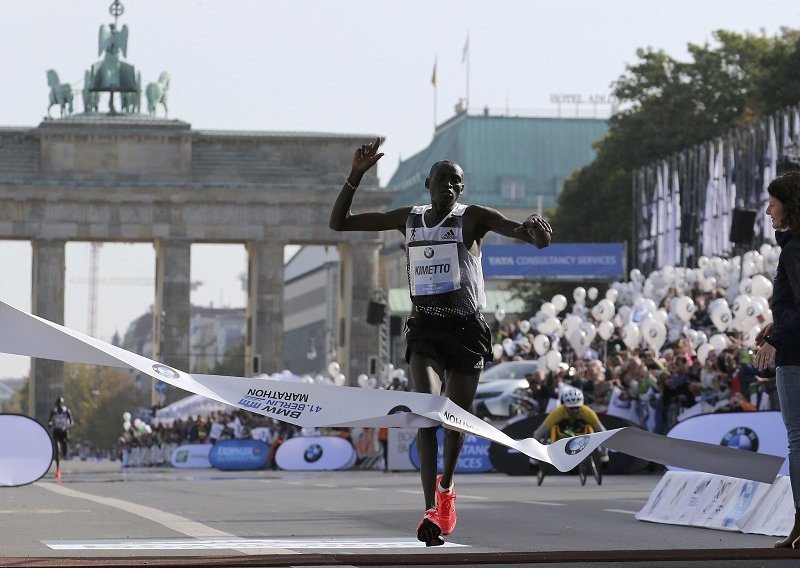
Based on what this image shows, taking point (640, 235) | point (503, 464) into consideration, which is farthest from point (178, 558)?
point (640, 235)

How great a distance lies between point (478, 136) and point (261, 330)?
116 ft

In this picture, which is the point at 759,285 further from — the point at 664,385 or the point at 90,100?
the point at 90,100

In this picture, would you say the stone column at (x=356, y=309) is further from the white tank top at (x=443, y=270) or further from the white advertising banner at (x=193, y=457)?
the white tank top at (x=443, y=270)

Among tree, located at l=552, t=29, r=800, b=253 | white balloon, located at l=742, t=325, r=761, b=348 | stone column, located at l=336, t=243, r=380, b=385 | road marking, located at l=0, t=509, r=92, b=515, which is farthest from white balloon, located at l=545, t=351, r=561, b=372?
stone column, located at l=336, t=243, r=380, b=385

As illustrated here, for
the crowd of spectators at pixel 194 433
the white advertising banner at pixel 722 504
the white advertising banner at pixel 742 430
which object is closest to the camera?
the white advertising banner at pixel 722 504

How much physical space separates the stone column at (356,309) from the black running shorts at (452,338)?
70649 millimetres

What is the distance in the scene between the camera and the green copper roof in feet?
378

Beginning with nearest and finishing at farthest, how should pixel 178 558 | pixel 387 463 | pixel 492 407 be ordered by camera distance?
1. pixel 178 558
2. pixel 387 463
3. pixel 492 407

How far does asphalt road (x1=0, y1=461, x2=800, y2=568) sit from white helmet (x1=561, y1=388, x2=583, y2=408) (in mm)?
957

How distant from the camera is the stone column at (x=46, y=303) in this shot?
79.5 metres

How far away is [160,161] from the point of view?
8206 centimetres

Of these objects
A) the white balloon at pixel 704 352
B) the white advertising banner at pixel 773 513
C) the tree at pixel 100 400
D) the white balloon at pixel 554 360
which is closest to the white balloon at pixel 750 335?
the white balloon at pixel 704 352

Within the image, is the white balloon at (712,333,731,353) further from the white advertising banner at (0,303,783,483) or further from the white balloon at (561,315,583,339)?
the white advertising banner at (0,303,783,483)

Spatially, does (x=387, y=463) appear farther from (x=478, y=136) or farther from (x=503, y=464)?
(x=478, y=136)
